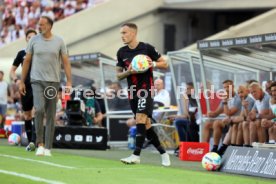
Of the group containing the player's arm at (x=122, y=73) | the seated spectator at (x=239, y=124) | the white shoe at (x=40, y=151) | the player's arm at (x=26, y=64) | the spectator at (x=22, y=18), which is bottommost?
the white shoe at (x=40, y=151)

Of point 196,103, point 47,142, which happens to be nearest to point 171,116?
point 196,103

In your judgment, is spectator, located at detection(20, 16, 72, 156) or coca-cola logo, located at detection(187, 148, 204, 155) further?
coca-cola logo, located at detection(187, 148, 204, 155)

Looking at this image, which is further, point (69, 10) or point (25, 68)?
point (69, 10)

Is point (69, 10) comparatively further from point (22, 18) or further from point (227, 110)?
point (227, 110)

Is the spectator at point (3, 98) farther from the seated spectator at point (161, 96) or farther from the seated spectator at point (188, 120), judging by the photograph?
the seated spectator at point (188, 120)

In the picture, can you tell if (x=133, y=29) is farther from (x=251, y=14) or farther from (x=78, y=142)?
(x=251, y=14)

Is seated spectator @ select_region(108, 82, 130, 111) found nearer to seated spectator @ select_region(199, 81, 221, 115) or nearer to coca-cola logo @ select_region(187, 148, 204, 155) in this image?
seated spectator @ select_region(199, 81, 221, 115)

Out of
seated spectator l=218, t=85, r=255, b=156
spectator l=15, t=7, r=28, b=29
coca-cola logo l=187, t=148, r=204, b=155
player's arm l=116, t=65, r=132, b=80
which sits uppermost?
spectator l=15, t=7, r=28, b=29

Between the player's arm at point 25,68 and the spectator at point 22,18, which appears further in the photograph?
the spectator at point 22,18

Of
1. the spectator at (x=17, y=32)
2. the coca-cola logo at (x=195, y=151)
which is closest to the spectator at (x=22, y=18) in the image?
the spectator at (x=17, y=32)

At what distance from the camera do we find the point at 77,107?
60.7 ft

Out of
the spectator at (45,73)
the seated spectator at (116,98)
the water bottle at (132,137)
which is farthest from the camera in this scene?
the seated spectator at (116,98)

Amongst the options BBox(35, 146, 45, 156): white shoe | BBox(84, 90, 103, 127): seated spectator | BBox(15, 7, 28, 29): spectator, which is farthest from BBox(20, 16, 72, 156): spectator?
BBox(15, 7, 28, 29): spectator

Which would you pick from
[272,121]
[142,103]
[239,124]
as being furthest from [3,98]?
[142,103]
